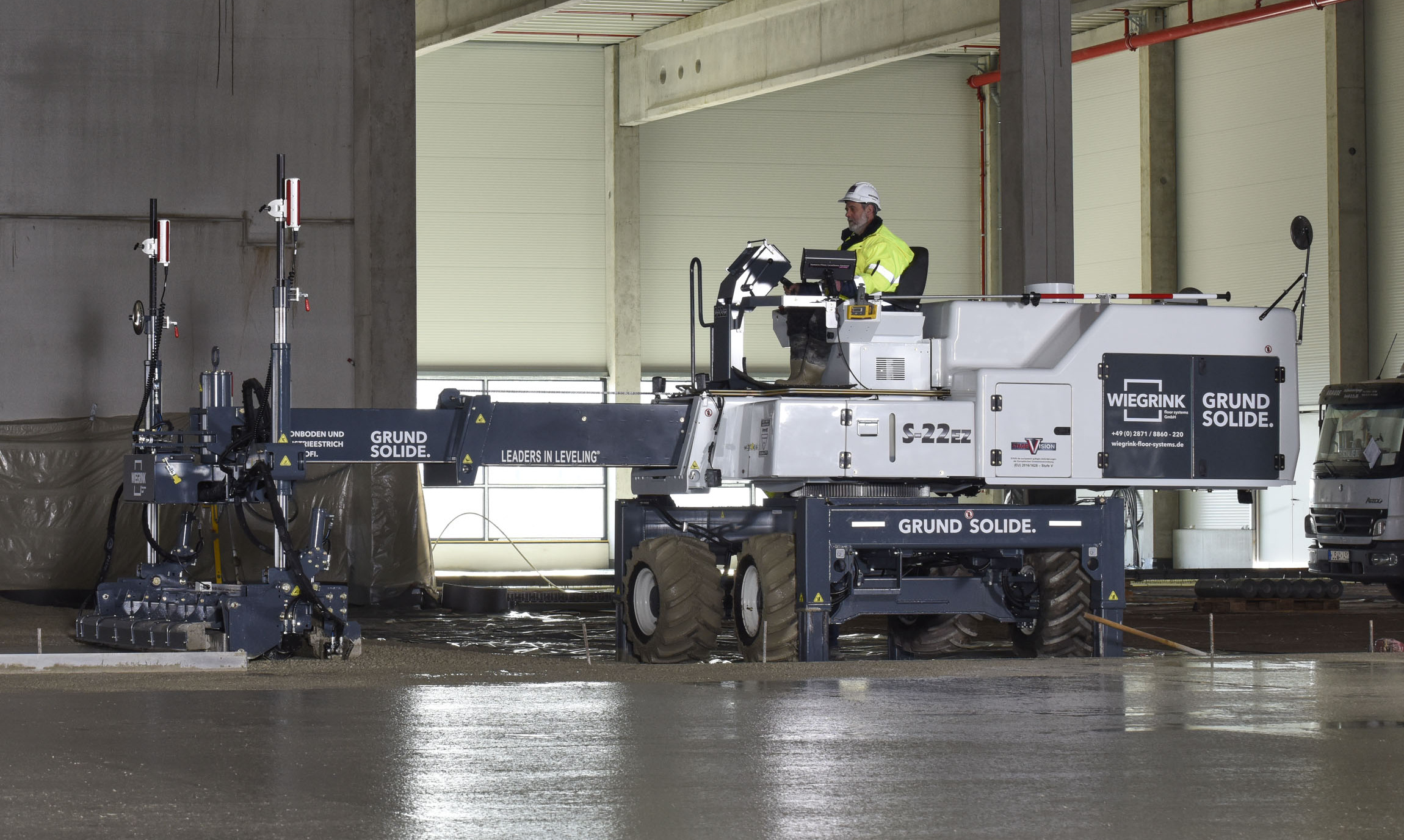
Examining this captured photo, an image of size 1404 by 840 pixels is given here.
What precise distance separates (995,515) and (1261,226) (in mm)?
21890

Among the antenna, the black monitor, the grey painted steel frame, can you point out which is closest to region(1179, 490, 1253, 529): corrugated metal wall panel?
the antenna

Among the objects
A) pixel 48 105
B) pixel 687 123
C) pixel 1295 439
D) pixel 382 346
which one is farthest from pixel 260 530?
pixel 687 123

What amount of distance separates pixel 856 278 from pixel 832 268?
1.20 ft

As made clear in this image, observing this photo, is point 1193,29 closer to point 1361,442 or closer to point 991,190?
point 991,190

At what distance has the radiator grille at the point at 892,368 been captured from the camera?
1250 centimetres

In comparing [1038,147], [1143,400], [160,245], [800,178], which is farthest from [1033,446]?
[800,178]

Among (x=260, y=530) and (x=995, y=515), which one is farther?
(x=260, y=530)

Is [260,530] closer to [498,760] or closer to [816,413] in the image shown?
[816,413]

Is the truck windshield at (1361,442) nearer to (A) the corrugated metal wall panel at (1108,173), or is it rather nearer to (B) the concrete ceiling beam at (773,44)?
(B) the concrete ceiling beam at (773,44)

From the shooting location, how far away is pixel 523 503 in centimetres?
3512

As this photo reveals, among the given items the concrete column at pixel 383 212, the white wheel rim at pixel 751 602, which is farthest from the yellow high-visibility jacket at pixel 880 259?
the concrete column at pixel 383 212

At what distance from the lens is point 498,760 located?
6973mm

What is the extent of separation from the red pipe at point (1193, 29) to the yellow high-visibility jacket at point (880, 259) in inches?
779

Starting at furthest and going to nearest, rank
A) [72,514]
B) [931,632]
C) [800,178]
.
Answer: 1. [800,178]
2. [72,514]
3. [931,632]
